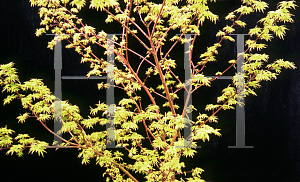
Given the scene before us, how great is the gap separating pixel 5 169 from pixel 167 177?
2.22 meters

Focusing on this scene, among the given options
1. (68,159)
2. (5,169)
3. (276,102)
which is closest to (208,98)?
(276,102)

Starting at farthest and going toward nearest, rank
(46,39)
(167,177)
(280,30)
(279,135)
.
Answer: (279,135) < (46,39) < (167,177) < (280,30)

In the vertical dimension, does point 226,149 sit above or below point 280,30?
below

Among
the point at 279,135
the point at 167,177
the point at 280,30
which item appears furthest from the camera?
the point at 279,135

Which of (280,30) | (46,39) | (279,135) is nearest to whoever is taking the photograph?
(280,30)

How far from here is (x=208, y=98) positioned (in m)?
2.24

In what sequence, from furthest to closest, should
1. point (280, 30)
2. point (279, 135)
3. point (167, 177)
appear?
point (279, 135), point (167, 177), point (280, 30)

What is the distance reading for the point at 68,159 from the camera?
2248 millimetres

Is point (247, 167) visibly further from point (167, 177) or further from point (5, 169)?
point (5, 169)

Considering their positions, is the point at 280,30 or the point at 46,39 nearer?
the point at 280,30

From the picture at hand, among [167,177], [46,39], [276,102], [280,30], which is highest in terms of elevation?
[46,39]

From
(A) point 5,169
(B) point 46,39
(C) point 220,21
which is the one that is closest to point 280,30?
(C) point 220,21

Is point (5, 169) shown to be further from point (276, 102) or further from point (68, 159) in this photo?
point (276, 102)

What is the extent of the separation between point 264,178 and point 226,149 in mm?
658
